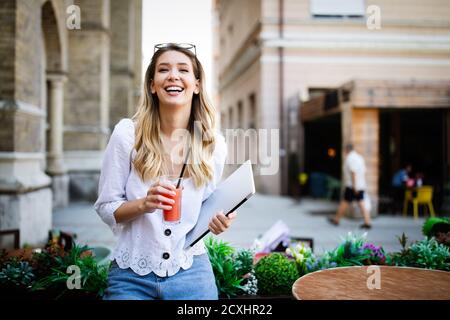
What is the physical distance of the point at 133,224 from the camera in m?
1.86

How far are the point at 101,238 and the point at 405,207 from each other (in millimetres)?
6858

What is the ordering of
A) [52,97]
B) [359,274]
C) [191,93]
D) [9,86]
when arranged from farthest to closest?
[52,97], [9,86], [359,274], [191,93]

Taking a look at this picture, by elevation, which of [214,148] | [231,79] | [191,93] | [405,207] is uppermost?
[231,79]

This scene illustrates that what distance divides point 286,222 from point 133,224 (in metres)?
7.17

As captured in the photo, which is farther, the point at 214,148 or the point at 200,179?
the point at 214,148

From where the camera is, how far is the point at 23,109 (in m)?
5.39

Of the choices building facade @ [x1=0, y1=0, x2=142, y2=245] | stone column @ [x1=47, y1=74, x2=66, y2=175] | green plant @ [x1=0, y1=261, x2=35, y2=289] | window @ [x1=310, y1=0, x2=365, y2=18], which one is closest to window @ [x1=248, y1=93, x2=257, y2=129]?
building facade @ [x1=0, y1=0, x2=142, y2=245]

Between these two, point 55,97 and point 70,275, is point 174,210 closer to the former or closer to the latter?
point 70,275

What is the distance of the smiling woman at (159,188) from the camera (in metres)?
1.81

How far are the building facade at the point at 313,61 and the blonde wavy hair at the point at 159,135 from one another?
1653mm

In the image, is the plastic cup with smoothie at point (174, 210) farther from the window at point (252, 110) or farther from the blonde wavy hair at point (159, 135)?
the window at point (252, 110)

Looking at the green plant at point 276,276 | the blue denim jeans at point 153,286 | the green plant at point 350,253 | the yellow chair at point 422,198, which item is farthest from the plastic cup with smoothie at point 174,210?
the yellow chair at point 422,198

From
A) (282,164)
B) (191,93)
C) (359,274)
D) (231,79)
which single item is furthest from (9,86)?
(231,79)
